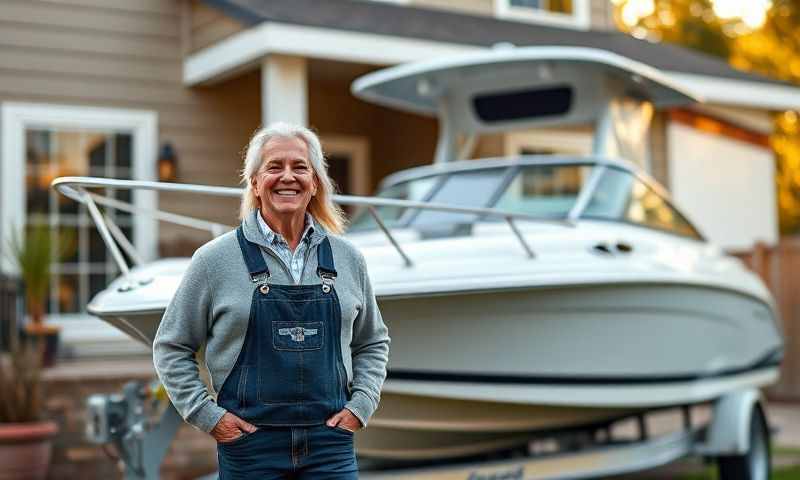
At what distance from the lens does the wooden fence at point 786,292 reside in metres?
10.2

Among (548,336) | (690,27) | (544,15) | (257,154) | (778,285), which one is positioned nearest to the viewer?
(257,154)

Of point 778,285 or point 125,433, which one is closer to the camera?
point 125,433

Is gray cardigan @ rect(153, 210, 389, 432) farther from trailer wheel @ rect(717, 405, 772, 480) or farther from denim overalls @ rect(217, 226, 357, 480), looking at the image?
trailer wheel @ rect(717, 405, 772, 480)

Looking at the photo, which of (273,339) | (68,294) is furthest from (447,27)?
(273,339)

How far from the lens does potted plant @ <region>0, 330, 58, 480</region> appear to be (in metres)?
6.12

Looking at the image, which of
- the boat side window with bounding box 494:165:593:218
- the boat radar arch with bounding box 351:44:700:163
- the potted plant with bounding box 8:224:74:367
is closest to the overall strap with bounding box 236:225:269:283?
the boat side window with bounding box 494:165:593:218

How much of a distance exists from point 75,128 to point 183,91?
1029 millimetres

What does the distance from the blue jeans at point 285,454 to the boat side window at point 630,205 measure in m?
3.23

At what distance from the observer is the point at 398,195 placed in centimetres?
646

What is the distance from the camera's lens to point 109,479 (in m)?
6.67

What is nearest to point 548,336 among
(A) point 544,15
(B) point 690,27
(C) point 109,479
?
(C) point 109,479

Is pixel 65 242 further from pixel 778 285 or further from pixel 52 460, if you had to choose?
pixel 778 285

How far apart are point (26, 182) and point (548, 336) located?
215 inches

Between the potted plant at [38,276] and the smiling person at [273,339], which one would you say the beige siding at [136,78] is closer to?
the potted plant at [38,276]
